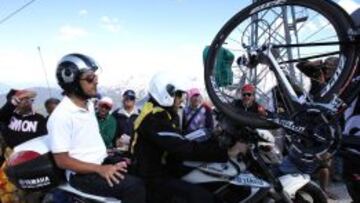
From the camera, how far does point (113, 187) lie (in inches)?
166

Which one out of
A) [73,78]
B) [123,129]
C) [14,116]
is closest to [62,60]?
[73,78]

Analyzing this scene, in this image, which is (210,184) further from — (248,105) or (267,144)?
(248,105)

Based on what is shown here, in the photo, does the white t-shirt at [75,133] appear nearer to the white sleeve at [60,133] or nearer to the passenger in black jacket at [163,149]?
the white sleeve at [60,133]

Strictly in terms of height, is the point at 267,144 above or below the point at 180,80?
below

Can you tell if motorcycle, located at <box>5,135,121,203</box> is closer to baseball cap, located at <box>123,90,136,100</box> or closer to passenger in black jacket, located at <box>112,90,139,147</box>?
passenger in black jacket, located at <box>112,90,139,147</box>

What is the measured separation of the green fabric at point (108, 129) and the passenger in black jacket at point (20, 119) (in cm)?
113

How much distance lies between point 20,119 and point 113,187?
125 inches

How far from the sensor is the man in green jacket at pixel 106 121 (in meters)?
8.05

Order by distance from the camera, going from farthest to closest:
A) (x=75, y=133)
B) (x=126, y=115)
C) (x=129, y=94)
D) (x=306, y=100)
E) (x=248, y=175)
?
(x=129, y=94)
(x=126, y=115)
(x=248, y=175)
(x=75, y=133)
(x=306, y=100)

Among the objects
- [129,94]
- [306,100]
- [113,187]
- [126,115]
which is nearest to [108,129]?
[126,115]

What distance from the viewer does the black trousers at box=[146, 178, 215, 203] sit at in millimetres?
4359

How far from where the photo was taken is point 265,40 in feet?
13.1

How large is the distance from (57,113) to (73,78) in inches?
11.9

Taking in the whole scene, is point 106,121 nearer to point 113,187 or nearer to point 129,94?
point 129,94
